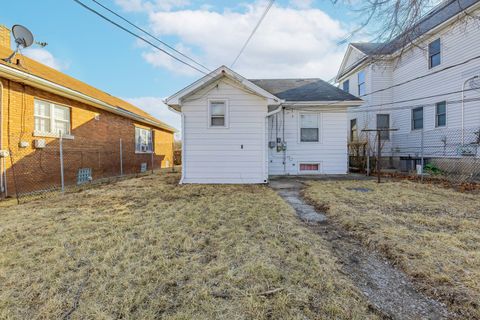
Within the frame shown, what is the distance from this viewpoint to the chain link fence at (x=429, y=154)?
9102mm

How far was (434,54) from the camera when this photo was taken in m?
11.0

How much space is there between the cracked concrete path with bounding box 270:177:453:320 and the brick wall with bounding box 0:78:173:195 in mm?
7949

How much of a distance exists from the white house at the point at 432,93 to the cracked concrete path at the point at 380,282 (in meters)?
5.64

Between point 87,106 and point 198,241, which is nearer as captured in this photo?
point 198,241

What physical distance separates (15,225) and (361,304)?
5.13m

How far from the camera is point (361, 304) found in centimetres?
195

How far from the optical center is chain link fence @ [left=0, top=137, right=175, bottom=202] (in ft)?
21.3

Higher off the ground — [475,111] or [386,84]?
[386,84]

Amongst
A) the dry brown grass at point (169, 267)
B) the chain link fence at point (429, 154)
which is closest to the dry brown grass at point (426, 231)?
the dry brown grass at point (169, 267)

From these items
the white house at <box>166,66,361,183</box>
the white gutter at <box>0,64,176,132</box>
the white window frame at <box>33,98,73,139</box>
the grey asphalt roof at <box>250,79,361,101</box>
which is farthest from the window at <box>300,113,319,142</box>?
the white window frame at <box>33,98,73,139</box>

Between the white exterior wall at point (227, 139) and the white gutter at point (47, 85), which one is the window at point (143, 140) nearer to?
the white gutter at point (47, 85)

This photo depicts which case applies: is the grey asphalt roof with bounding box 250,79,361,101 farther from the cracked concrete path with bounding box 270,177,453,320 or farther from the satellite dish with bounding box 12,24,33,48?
the satellite dish with bounding box 12,24,33,48

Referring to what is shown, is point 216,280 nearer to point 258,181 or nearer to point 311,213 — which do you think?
point 311,213

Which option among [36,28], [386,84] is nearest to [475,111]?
[386,84]
